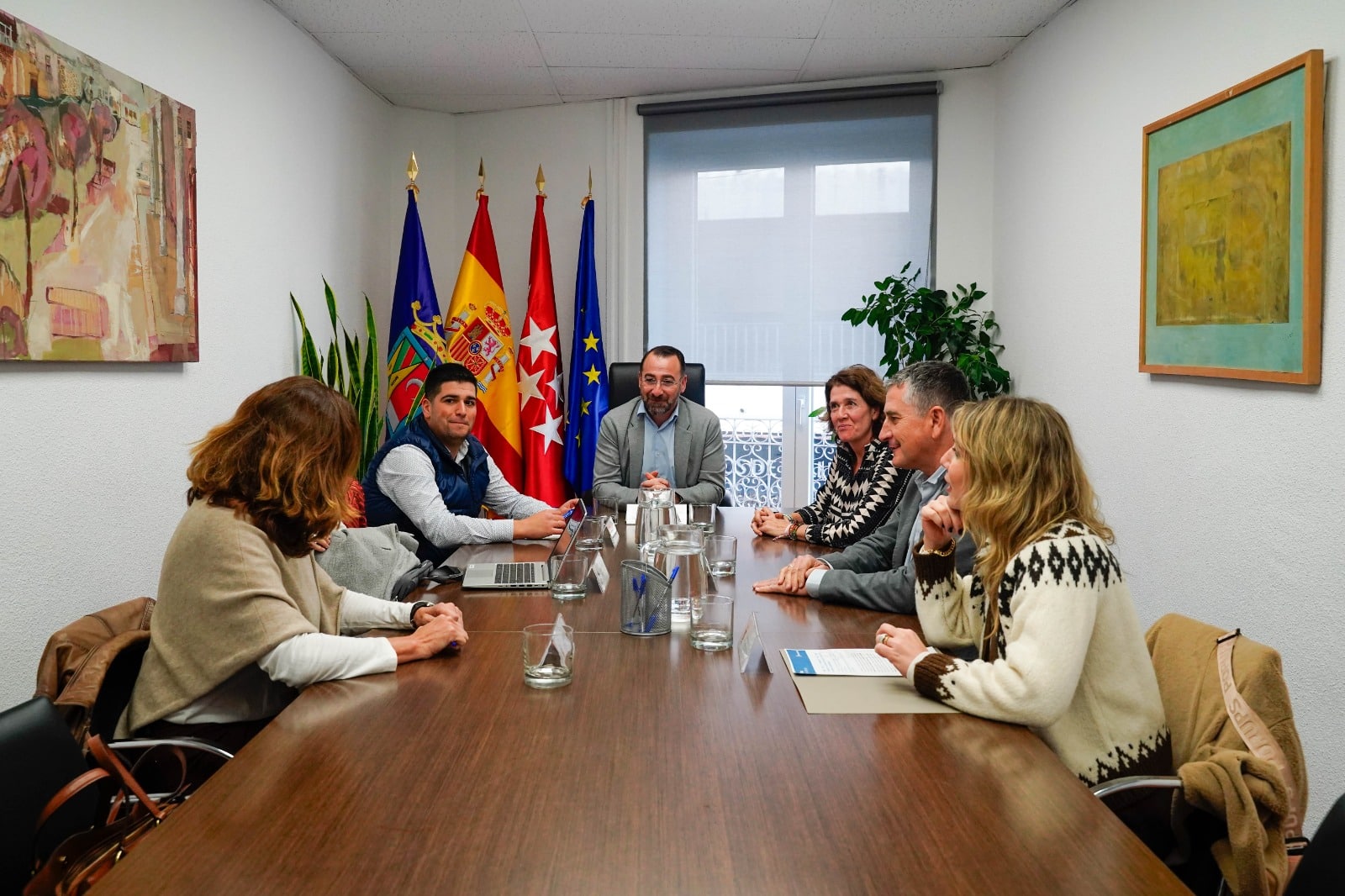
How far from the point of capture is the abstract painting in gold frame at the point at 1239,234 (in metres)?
2.55

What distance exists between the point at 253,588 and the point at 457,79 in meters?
3.92

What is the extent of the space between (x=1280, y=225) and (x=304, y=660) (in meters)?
2.68

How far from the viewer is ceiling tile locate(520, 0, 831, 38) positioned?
403 centimetres

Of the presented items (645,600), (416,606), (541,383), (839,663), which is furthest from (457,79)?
(839,663)

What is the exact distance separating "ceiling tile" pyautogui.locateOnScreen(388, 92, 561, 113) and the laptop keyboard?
3.50m

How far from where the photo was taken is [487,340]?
5.30 meters

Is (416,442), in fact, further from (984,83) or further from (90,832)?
(984,83)

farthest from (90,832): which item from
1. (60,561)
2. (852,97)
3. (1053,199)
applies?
(852,97)

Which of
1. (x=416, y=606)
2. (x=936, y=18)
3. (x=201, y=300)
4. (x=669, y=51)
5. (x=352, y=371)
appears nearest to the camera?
(x=416, y=606)

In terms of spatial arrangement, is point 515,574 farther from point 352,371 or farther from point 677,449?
point 352,371

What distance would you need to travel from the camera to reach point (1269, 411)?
276 cm

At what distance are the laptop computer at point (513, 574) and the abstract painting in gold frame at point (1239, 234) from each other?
203 cm

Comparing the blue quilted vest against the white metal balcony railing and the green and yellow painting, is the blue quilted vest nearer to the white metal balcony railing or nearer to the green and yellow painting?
the white metal balcony railing

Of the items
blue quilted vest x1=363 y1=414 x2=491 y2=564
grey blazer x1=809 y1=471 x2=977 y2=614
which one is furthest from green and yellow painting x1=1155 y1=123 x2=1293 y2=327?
blue quilted vest x1=363 y1=414 x2=491 y2=564
